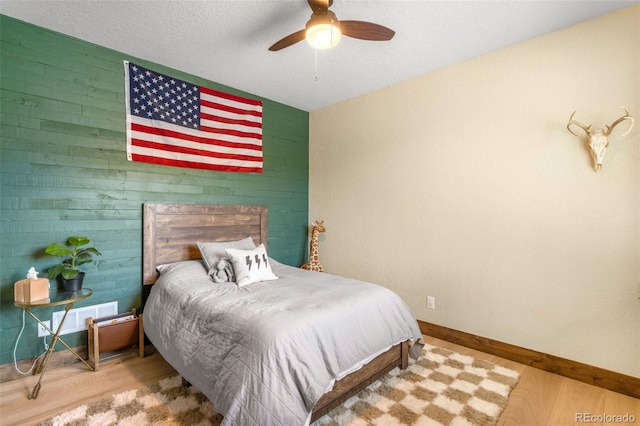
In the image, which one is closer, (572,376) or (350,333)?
(350,333)

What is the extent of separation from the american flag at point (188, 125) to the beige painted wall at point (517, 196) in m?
1.39

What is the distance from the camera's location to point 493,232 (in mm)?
2783

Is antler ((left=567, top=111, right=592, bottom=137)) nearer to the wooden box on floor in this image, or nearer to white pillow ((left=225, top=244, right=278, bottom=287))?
white pillow ((left=225, top=244, right=278, bottom=287))

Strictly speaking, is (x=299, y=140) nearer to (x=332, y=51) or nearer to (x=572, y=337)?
(x=332, y=51)

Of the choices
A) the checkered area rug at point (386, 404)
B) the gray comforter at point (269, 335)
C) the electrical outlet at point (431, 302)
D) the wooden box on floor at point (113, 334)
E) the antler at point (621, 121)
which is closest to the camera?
the gray comforter at point (269, 335)

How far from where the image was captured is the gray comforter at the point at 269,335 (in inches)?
61.0

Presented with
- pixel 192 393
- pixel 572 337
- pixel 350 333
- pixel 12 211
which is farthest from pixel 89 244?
pixel 572 337

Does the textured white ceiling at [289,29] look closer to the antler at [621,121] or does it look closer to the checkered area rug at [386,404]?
the antler at [621,121]

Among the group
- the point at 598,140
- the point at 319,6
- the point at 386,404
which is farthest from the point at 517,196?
the point at 319,6

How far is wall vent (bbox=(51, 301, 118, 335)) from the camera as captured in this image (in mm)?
2498

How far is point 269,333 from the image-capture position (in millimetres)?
1664

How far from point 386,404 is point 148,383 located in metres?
1.72

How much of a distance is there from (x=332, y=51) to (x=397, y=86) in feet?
3.35

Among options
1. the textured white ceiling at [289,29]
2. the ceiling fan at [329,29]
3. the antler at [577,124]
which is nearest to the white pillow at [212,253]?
the textured white ceiling at [289,29]
